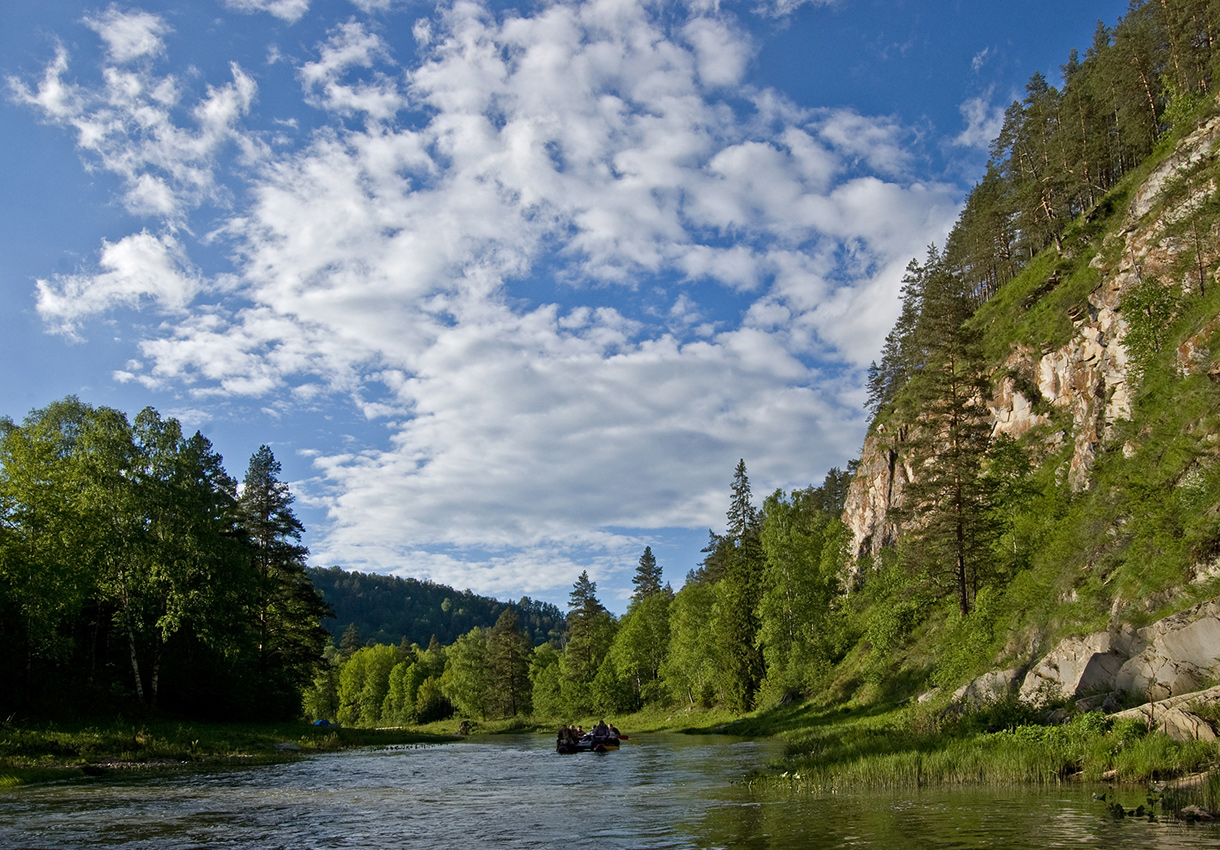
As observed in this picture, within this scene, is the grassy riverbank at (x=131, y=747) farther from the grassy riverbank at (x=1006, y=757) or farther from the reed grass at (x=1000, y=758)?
the reed grass at (x=1000, y=758)

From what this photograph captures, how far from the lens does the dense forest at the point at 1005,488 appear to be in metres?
28.8

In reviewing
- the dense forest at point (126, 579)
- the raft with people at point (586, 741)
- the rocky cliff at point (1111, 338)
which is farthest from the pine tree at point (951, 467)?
the dense forest at point (126, 579)

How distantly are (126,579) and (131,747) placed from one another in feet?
37.9

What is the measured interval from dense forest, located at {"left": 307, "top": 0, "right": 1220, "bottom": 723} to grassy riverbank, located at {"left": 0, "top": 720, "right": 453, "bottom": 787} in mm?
35798

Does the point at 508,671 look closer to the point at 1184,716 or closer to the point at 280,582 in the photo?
the point at 280,582

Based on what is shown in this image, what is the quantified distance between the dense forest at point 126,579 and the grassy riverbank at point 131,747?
3.35 metres

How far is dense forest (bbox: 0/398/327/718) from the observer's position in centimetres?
3700

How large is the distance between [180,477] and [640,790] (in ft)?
122

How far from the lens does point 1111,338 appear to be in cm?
4053

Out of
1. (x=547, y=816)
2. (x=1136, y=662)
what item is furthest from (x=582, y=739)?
(x=1136, y=662)

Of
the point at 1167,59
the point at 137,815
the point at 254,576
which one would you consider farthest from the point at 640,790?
the point at 1167,59

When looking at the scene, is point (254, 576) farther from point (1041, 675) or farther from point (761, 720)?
point (1041, 675)

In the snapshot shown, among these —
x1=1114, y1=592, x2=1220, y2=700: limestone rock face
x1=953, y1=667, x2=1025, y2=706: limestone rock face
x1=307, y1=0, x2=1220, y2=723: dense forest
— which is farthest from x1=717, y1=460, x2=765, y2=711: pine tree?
x1=1114, y1=592, x2=1220, y2=700: limestone rock face

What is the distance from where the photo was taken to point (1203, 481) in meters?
24.0
